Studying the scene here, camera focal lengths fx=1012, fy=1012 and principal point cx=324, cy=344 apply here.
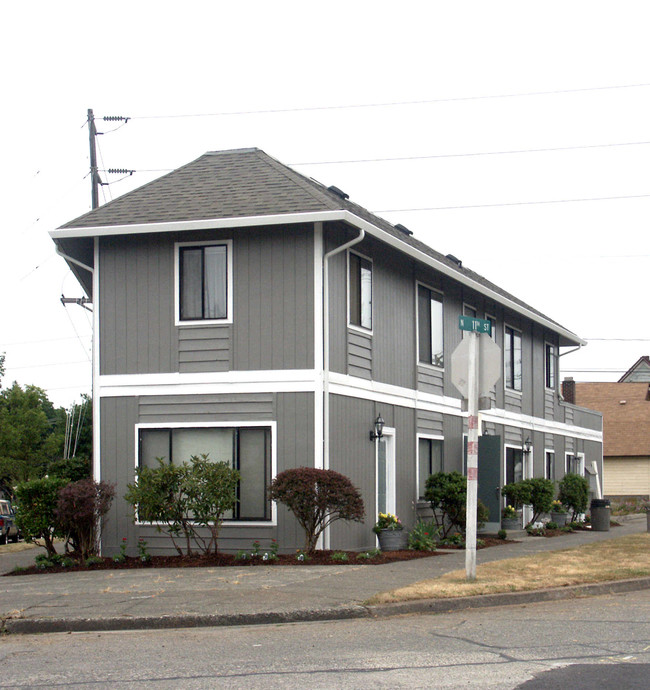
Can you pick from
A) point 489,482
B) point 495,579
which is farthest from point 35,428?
point 495,579

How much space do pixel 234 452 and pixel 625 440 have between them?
37.6m

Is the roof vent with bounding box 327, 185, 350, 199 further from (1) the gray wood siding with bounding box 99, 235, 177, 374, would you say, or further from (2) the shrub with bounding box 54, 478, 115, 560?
(2) the shrub with bounding box 54, 478, 115, 560

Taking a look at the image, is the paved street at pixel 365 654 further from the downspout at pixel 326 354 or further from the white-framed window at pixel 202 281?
the white-framed window at pixel 202 281

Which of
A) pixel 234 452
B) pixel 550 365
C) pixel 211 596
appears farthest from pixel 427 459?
pixel 550 365

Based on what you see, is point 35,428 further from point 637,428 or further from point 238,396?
point 238,396

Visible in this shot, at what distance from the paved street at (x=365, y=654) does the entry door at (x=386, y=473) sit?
8.30m

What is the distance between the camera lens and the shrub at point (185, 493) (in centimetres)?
1596

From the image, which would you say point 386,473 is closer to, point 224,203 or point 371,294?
point 371,294

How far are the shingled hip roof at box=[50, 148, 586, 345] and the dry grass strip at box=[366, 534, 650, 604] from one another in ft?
19.7

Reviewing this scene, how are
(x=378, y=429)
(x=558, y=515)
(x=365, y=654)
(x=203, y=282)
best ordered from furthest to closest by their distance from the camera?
(x=558, y=515) < (x=378, y=429) < (x=203, y=282) < (x=365, y=654)

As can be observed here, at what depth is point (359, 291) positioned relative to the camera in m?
18.7

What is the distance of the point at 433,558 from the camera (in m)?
16.7

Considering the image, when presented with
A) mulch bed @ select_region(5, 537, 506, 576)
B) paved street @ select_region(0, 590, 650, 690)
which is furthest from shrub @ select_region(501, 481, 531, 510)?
paved street @ select_region(0, 590, 650, 690)

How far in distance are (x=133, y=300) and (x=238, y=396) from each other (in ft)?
8.67
